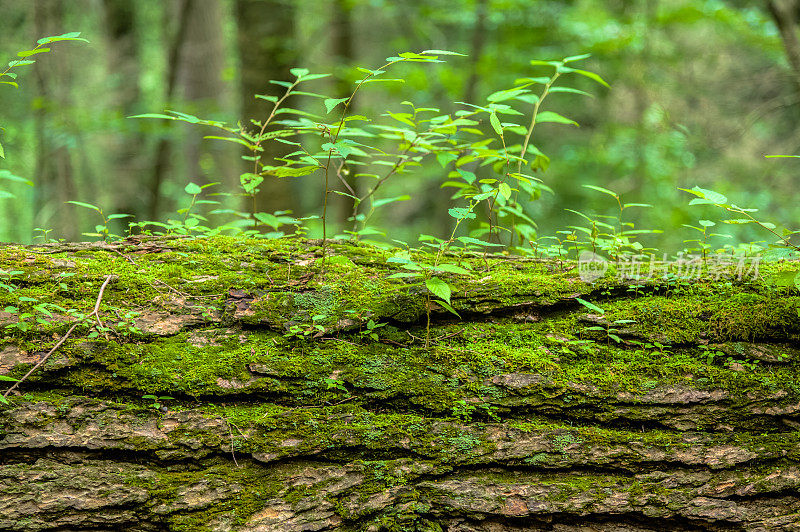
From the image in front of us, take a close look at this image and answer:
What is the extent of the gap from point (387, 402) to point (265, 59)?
4.64m

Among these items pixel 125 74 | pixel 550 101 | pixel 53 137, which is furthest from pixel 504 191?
pixel 125 74

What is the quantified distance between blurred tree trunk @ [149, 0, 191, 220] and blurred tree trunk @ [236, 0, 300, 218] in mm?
1615

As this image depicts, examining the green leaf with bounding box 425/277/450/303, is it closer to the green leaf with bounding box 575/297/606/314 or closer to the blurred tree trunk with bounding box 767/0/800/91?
the green leaf with bounding box 575/297/606/314

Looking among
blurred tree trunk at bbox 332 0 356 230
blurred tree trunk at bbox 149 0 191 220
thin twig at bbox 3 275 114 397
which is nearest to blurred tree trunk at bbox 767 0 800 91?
blurred tree trunk at bbox 332 0 356 230

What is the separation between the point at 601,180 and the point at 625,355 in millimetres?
7170

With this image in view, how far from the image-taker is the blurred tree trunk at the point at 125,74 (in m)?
8.71

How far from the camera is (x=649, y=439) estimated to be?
178 centimetres

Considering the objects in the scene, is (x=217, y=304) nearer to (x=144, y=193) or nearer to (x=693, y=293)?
(x=693, y=293)

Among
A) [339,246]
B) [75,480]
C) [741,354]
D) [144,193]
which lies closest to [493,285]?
[339,246]

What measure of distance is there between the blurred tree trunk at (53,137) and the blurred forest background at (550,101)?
0.09ft

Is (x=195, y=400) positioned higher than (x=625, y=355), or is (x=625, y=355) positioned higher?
(x=625, y=355)

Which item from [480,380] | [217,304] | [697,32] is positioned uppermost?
[697,32]

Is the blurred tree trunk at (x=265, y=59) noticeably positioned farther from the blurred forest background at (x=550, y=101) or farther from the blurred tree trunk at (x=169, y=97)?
the blurred tree trunk at (x=169, y=97)

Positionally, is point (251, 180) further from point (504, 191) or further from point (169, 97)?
point (169, 97)
